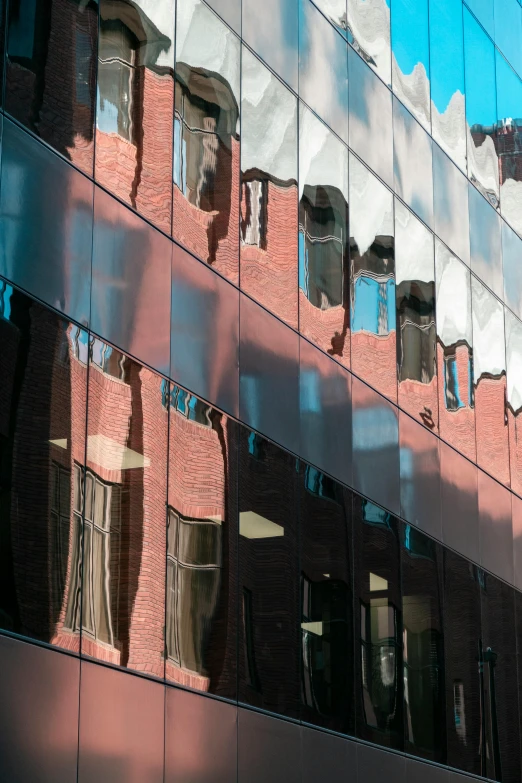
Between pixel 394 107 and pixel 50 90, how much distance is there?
12.4m

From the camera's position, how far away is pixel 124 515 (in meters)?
18.0

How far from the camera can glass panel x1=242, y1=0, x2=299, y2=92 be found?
75.8 ft

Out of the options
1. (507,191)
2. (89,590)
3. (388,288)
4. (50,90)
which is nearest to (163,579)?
(89,590)

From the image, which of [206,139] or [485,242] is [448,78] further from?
[206,139]

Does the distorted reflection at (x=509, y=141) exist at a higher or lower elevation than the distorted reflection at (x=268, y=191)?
higher

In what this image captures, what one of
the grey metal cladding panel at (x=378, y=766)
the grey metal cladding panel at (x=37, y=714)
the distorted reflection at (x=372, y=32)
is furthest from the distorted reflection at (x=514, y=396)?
the grey metal cladding panel at (x=37, y=714)

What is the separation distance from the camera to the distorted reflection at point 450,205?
30.6 m

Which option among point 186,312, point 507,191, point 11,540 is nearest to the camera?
point 11,540

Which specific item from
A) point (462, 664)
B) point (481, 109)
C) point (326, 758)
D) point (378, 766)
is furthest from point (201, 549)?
point (481, 109)

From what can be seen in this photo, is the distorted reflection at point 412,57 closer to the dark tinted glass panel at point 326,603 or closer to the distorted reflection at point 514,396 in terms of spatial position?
the distorted reflection at point 514,396

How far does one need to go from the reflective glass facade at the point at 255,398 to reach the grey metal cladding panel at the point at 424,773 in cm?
7

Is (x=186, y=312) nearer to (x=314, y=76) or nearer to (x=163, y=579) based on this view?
(x=163, y=579)

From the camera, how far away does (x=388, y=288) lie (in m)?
27.4

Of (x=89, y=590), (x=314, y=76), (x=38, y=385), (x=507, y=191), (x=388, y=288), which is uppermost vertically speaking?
(x=507, y=191)
